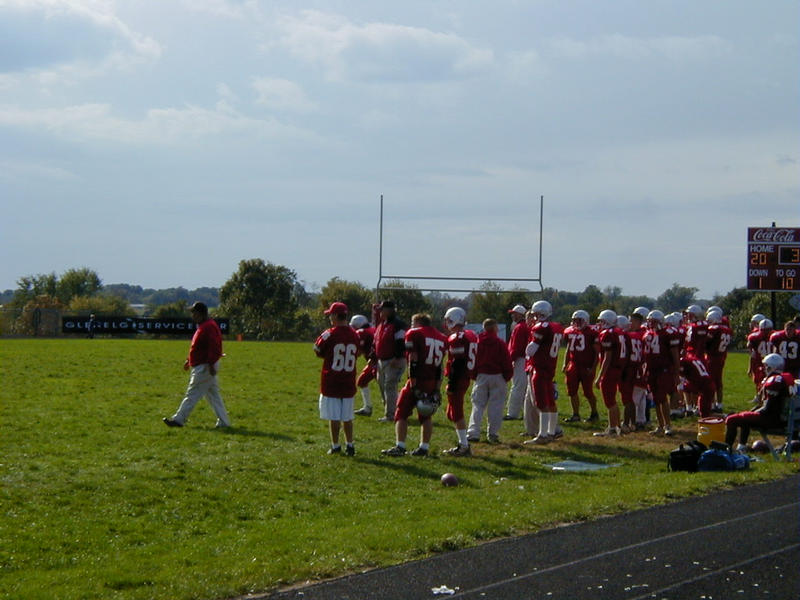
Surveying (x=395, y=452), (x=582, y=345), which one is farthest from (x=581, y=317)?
(x=395, y=452)

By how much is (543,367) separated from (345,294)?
54702 mm

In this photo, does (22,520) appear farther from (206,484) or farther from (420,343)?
(420,343)

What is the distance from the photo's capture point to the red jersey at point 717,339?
17844 mm

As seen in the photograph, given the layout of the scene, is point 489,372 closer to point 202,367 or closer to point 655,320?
point 655,320

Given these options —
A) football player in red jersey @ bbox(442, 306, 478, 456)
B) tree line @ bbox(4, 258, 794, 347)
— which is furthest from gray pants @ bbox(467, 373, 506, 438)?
tree line @ bbox(4, 258, 794, 347)

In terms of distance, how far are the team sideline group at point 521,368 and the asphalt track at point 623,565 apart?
4.11 meters

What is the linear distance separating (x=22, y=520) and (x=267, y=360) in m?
24.8

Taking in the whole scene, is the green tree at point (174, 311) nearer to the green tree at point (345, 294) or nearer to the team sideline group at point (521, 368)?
the green tree at point (345, 294)

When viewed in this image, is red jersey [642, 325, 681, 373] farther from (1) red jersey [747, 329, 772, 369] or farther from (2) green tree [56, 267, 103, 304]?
(2) green tree [56, 267, 103, 304]

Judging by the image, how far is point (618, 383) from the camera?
50.6 ft

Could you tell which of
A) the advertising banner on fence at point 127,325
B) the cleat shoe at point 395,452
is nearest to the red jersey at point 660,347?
the cleat shoe at point 395,452

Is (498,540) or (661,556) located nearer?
(661,556)

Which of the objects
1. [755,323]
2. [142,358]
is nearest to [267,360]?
[142,358]

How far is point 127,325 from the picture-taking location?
59.4m
